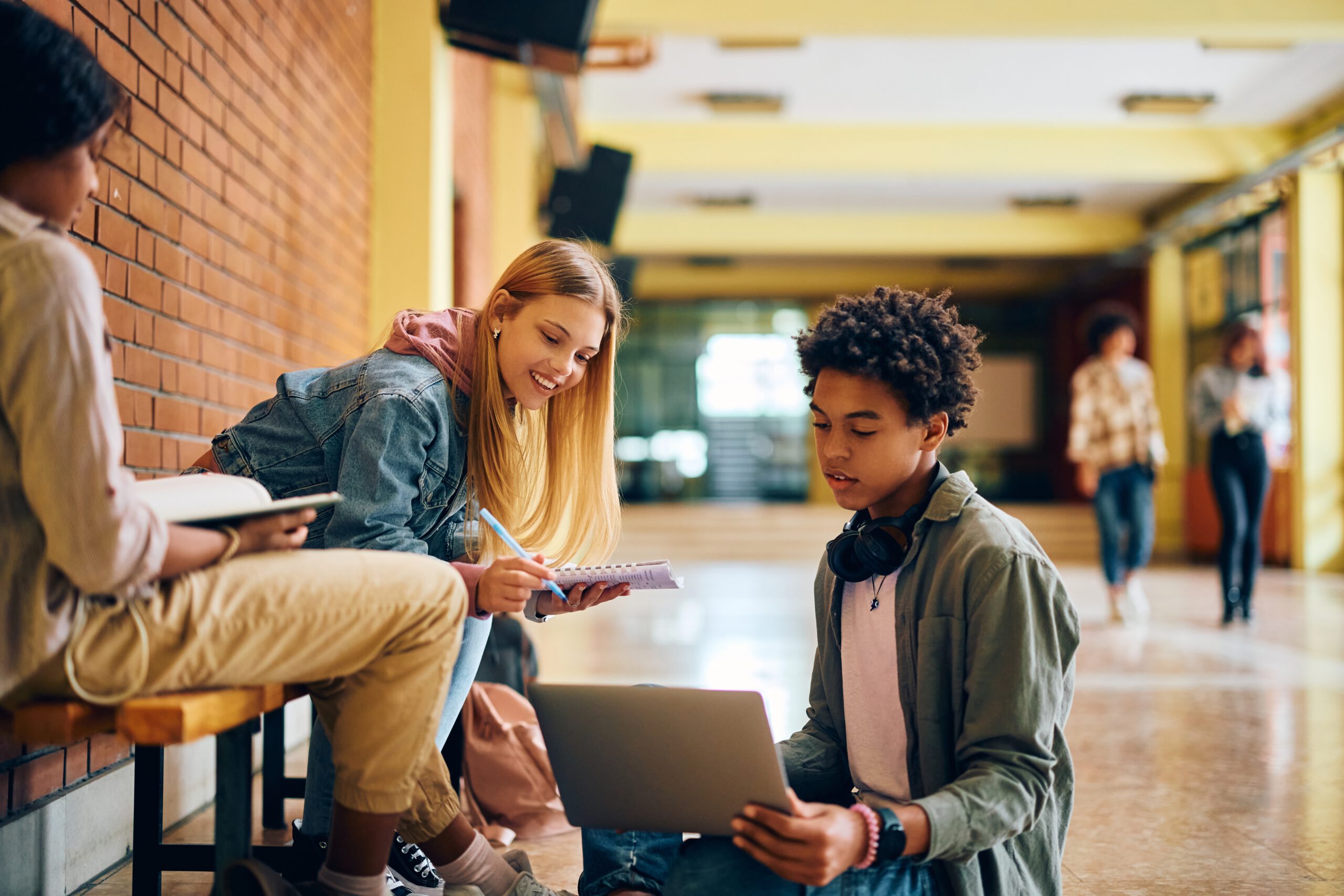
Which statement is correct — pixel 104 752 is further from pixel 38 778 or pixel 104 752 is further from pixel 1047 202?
pixel 1047 202

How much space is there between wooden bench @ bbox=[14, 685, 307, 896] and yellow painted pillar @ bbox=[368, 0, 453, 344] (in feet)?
9.12

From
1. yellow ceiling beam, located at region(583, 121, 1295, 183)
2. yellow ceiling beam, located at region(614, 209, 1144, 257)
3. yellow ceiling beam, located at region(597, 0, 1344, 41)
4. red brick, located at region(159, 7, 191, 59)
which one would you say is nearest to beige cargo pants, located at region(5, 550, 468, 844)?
red brick, located at region(159, 7, 191, 59)

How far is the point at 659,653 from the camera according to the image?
170 inches

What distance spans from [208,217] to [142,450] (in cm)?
65

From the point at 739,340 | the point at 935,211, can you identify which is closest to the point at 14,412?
Result: the point at 935,211

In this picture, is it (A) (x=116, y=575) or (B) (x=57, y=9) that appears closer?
(A) (x=116, y=575)

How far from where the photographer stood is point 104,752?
75.5 inches

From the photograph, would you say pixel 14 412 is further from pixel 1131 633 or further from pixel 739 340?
pixel 739 340

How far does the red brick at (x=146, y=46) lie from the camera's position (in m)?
2.01

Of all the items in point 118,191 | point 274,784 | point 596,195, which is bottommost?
point 274,784

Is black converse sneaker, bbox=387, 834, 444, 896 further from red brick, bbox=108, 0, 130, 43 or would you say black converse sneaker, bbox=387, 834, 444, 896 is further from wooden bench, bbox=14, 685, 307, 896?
red brick, bbox=108, 0, 130, 43

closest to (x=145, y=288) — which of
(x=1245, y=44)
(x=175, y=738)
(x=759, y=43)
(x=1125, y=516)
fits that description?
(x=175, y=738)

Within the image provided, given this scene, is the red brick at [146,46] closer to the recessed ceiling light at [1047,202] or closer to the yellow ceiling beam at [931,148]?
the yellow ceiling beam at [931,148]

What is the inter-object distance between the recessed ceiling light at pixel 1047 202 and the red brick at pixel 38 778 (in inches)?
419
